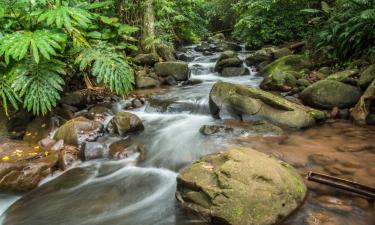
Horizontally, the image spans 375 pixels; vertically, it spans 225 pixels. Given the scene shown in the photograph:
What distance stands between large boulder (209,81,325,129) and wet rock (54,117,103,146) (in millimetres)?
2202

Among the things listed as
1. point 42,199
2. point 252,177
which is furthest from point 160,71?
point 252,177

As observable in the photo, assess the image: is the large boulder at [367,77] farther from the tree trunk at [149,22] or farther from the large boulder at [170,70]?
the tree trunk at [149,22]

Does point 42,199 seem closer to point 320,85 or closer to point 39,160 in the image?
point 39,160

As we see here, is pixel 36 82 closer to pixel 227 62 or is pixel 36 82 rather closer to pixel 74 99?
pixel 74 99

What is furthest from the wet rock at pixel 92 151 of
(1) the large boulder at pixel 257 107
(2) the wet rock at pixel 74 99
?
(1) the large boulder at pixel 257 107

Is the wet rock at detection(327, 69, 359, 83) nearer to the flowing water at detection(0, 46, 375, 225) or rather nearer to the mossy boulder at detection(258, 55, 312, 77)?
the flowing water at detection(0, 46, 375, 225)

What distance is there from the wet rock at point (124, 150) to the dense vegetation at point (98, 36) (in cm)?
91

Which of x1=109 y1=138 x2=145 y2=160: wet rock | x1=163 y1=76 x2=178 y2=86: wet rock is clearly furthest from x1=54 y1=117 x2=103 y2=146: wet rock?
x1=163 y1=76 x2=178 y2=86: wet rock

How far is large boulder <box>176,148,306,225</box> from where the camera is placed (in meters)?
2.81

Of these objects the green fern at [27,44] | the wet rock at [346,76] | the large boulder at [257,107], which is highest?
the green fern at [27,44]

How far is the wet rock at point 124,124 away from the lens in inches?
213

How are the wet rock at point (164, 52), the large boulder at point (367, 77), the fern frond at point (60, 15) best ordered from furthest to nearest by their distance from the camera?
1. the wet rock at point (164, 52)
2. the large boulder at point (367, 77)
3. the fern frond at point (60, 15)

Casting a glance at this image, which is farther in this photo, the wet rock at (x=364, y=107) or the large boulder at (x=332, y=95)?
the large boulder at (x=332, y=95)

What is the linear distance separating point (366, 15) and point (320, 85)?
1.59 meters
